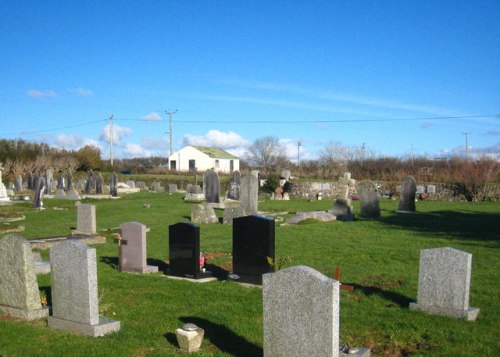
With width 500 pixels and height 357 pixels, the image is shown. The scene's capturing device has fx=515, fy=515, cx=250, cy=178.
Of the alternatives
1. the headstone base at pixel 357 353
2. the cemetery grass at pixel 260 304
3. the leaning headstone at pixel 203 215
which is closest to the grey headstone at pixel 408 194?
the cemetery grass at pixel 260 304

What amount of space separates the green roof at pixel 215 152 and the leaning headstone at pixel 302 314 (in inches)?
2918

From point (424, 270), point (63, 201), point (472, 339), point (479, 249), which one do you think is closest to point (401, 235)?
point (479, 249)

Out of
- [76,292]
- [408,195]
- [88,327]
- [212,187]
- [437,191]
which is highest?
[212,187]

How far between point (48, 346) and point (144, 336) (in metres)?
1.20

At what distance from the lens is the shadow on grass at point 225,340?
6.30 metres

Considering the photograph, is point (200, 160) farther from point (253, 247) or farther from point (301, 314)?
point (301, 314)

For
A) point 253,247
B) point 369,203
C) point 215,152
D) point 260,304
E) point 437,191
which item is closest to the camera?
point 260,304

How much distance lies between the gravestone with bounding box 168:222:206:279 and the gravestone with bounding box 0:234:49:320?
323cm

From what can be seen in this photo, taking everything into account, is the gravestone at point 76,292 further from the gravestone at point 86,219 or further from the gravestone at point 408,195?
the gravestone at point 408,195

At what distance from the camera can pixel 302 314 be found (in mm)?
5340

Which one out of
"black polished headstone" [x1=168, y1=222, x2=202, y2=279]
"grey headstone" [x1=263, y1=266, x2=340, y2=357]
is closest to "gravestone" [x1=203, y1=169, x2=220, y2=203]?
"black polished headstone" [x1=168, y1=222, x2=202, y2=279]

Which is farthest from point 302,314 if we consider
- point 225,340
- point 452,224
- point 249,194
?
point 249,194

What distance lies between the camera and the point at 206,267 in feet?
38.1

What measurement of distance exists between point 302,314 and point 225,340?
1.79 m
